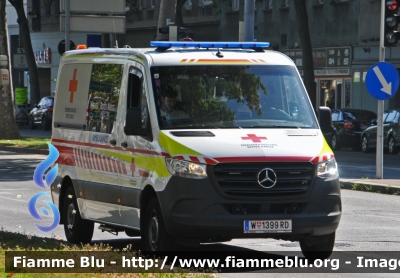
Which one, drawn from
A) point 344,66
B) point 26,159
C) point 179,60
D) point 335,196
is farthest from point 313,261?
point 344,66

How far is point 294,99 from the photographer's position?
11.5 meters

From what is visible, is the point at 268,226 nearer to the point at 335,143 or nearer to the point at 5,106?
the point at 335,143

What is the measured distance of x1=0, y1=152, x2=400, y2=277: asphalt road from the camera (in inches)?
495

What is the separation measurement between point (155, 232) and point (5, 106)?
3022 centimetres

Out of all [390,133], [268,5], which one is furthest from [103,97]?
[268,5]

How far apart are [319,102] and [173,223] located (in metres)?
43.9

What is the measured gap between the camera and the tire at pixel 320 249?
11.0m

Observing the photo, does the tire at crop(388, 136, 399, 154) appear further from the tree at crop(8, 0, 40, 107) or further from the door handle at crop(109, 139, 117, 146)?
the tree at crop(8, 0, 40, 107)

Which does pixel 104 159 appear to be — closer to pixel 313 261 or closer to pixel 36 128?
pixel 313 261

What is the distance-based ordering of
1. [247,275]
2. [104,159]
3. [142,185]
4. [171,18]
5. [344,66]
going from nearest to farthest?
1. [247,275]
2. [142,185]
3. [104,159]
4. [171,18]
5. [344,66]

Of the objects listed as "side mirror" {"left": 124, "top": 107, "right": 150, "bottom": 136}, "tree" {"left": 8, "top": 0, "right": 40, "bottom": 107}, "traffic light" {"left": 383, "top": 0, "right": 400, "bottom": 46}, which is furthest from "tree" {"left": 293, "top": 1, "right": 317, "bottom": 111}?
"side mirror" {"left": 124, "top": 107, "right": 150, "bottom": 136}

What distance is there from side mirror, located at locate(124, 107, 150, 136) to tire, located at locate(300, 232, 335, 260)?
1917mm

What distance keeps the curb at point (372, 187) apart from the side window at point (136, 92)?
1014 cm

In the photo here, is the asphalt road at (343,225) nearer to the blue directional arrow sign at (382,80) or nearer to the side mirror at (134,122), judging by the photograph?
the side mirror at (134,122)
